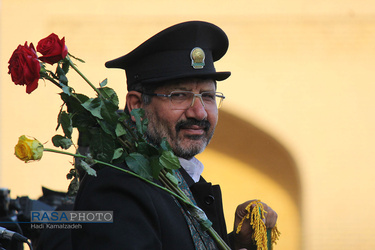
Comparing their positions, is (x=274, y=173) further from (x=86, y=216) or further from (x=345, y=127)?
(x=86, y=216)

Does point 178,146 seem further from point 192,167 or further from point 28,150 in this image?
point 28,150

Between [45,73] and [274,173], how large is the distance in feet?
18.0

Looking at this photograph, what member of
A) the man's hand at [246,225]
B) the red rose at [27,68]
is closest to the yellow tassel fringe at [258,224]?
the man's hand at [246,225]

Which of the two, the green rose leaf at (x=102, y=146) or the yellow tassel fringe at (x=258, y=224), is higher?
the green rose leaf at (x=102, y=146)

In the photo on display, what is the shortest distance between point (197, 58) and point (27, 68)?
2.32ft

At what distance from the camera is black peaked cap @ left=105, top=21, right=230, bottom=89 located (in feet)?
8.80

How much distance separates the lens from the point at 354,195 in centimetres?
704

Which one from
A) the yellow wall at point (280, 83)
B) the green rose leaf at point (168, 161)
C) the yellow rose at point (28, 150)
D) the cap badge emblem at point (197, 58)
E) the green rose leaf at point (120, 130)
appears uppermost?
the yellow wall at point (280, 83)

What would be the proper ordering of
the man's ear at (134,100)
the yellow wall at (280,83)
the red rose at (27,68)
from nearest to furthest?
the red rose at (27,68), the man's ear at (134,100), the yellow wall at (280,83)

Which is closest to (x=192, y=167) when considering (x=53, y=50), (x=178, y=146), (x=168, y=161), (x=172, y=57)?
(x=178, y=146)

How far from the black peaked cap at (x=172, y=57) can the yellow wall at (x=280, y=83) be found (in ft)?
14.5

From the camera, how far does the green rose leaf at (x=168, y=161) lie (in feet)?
7.96

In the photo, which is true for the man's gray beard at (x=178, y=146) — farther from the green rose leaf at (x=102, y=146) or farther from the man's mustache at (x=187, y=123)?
the green rose leaf at (x=102, y=146)

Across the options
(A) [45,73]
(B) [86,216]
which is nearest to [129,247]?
(B) [86,216]
